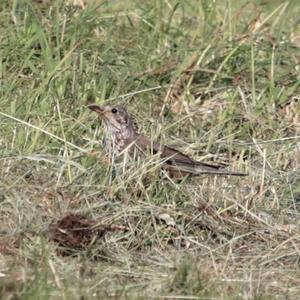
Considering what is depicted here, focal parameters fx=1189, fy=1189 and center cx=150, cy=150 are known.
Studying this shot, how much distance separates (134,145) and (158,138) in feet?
1.47

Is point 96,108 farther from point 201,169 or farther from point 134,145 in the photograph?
point 201,169

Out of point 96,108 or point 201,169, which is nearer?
point 201,169

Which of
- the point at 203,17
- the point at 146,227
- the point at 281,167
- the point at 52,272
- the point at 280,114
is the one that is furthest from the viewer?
the point at 203,17

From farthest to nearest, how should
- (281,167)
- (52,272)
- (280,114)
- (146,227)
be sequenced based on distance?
(280,114)
(281,167)
(146,227)
(52,272)

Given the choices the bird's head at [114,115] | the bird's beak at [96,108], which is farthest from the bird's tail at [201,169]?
the bird's beak at [96,108]

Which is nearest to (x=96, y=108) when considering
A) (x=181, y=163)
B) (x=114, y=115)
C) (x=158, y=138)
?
(x=114, y=115)

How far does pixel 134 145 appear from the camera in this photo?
7332mm

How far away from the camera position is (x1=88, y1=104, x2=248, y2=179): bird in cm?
718

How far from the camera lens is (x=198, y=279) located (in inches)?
220

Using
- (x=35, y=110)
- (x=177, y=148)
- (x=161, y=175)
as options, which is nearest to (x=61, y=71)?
(x=35, y=110)

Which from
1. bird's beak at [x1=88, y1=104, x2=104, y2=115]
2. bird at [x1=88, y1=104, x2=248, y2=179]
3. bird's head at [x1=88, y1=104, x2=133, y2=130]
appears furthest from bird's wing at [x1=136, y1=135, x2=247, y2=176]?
bird's beak at [x1=88, y1=104, x2=104, y2=115]

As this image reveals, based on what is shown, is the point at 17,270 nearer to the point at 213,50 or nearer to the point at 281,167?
the point at 281,167

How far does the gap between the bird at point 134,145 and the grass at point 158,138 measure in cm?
9

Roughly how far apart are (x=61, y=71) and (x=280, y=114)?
1603mm
